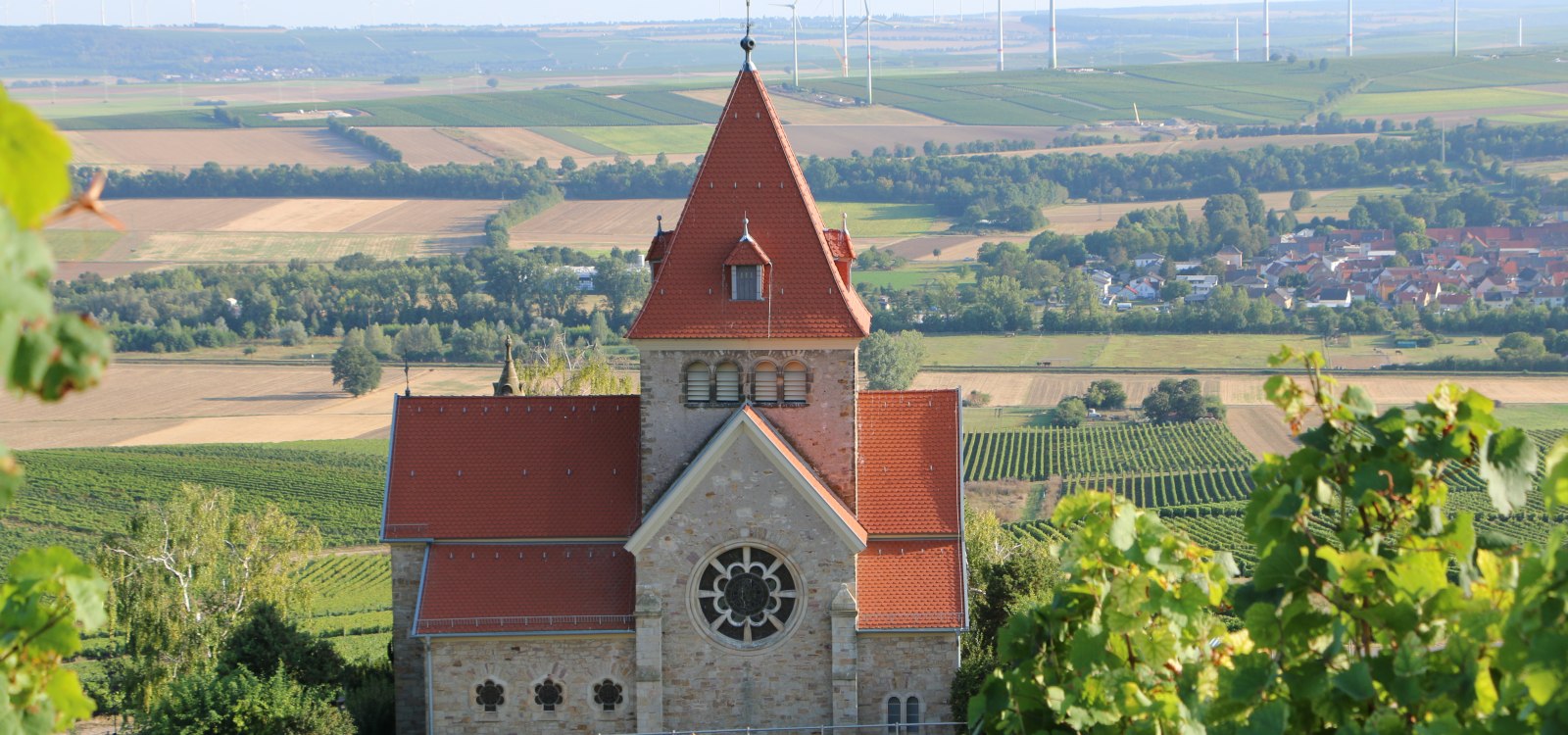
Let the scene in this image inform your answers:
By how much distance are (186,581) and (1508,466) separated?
39887 mm

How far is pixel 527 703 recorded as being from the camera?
35250 millimetres

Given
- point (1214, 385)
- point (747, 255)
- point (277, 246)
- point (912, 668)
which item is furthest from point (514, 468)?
point (277, 246)

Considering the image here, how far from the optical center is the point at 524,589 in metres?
35.2

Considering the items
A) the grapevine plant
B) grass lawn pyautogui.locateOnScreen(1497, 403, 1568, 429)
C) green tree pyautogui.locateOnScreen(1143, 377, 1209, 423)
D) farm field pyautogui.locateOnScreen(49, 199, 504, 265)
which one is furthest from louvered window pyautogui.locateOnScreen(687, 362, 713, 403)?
farm field pyautogui.locateOnScreen(49, 199, 504, 265)

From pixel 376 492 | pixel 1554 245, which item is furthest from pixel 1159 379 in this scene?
pixel 1554 245

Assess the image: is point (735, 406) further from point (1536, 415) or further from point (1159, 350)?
point (1159, 350)

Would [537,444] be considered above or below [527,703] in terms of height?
above

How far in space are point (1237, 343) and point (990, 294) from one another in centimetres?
2247

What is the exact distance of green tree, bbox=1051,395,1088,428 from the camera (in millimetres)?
111125

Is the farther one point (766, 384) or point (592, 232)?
point (592, 232)

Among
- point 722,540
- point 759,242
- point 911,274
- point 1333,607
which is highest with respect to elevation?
point 759,242

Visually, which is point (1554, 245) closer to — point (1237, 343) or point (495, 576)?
point (1237, 343)

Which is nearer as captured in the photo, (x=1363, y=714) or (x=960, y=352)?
(x=1363, y=714)

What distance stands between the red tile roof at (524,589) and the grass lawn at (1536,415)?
3106 inches
